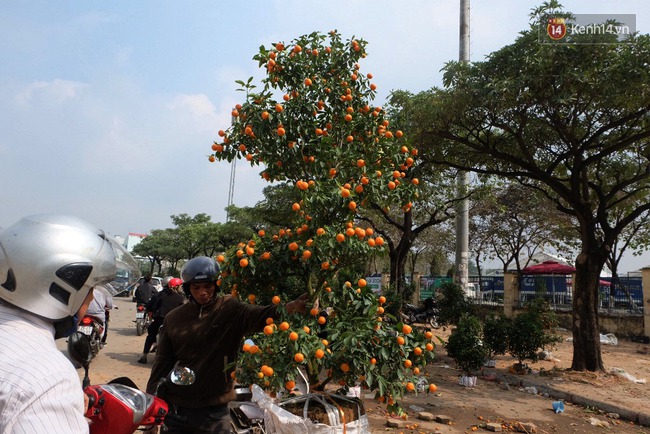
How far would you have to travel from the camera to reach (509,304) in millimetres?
18500

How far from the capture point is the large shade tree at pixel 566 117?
317 inches

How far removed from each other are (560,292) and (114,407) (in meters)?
18.6

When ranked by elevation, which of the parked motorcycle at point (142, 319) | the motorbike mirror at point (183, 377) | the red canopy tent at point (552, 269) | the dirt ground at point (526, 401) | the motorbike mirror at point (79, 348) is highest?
the red canopy tent at point (552, 269)

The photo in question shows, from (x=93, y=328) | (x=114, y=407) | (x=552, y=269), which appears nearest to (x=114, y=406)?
(x=114, y=407)

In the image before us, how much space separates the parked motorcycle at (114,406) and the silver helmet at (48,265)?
413 millimetres

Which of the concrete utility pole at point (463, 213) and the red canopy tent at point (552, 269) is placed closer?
the concrete utility pole at point (463, 213)

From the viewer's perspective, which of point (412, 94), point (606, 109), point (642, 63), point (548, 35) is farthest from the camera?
point (412, 94)

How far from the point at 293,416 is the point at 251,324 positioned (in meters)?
0.56

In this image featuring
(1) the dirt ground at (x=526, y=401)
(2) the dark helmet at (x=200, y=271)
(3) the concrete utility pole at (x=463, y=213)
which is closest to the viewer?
(2) the dark helmet at (x=200, y=271)

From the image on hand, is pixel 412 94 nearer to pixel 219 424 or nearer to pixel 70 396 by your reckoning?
pixel 219 424

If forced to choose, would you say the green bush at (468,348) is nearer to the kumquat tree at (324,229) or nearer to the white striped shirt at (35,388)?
the kumquat tree at (324,229)

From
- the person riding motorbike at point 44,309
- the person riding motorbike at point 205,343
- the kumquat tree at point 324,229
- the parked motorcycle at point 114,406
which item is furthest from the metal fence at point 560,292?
the person riding motorbike at point 44,309

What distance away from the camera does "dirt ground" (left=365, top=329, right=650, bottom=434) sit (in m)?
6.05

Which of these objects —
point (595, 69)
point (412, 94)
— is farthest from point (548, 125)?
→ point (412, 94)
